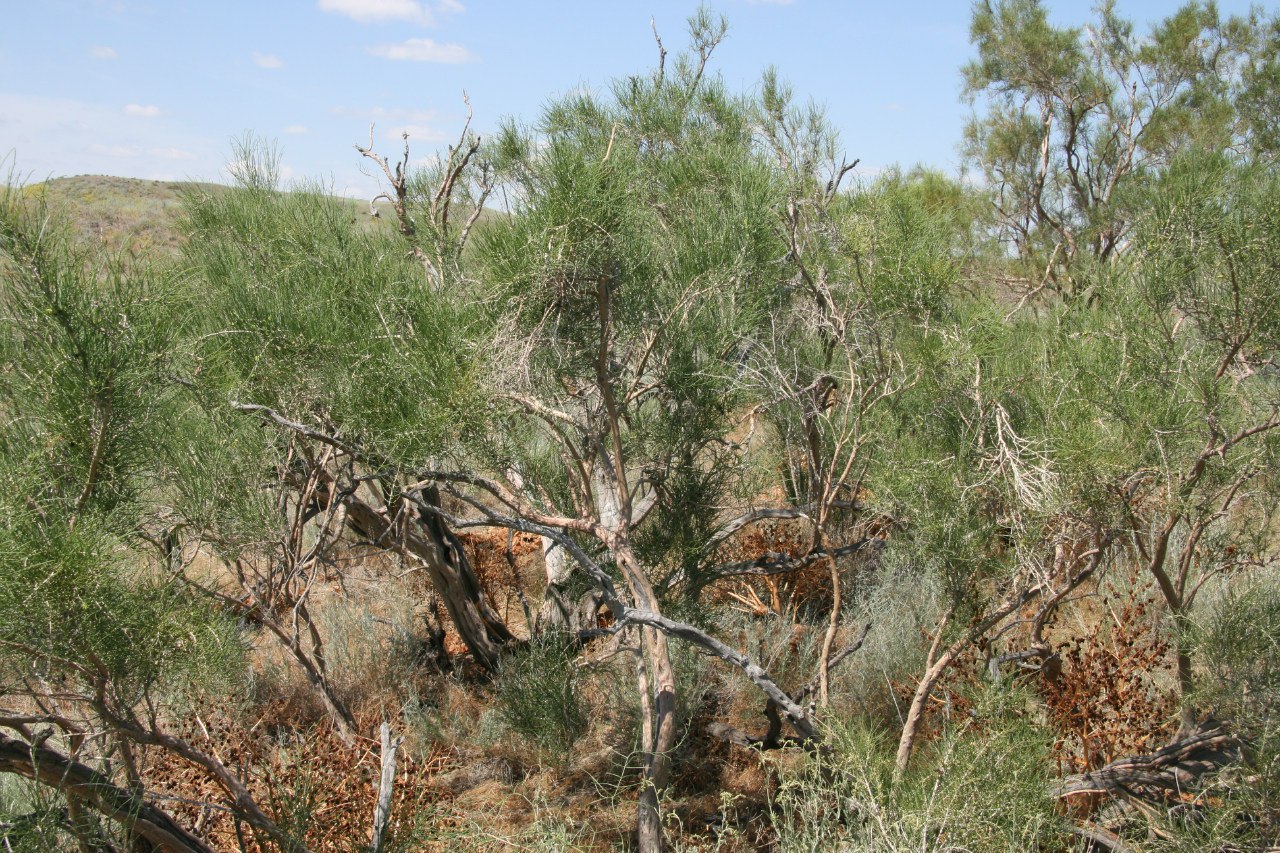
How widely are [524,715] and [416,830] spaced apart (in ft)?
5.14

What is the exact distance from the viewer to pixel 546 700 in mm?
5137

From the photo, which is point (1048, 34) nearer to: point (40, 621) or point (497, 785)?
point (497, 785)

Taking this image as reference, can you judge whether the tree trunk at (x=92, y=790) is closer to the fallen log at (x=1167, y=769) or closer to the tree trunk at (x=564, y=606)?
the tree trunk at (x=564, y=606)

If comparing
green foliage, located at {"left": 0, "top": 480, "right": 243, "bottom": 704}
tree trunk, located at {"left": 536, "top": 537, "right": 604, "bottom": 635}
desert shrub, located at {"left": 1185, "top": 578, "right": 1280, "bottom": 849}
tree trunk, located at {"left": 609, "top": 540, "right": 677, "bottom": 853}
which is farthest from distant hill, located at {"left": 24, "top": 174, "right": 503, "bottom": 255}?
desert shrub, located at {"left": 1185, "top": 578, "right": 1280, "bottom": 849}

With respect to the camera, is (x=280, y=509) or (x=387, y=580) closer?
(x=280, y=509)

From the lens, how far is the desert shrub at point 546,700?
5.12m

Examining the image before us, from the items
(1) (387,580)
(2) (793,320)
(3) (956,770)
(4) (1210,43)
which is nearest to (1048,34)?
(4) (1210,43)

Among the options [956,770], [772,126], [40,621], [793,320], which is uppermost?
[772,126]

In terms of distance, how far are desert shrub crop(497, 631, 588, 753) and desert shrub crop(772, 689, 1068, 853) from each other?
6.03 feet

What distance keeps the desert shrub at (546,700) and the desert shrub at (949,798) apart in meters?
1.84

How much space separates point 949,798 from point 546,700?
2.57m

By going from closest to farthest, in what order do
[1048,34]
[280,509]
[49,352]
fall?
[49,352] → [280,509] → [1048,34]

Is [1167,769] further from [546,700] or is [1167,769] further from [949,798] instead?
[546,700]

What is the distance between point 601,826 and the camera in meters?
4.61
